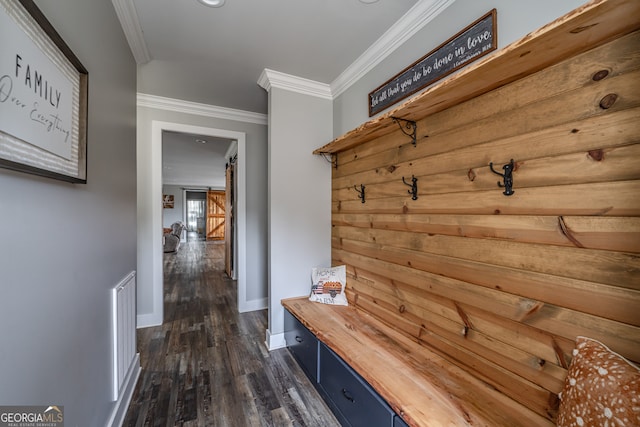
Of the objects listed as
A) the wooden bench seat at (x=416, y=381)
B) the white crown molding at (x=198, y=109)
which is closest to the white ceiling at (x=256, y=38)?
the white crown molding at (x=198, y=109)

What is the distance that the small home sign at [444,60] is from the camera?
4.10 ft

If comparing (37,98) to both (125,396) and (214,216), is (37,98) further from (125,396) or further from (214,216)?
(214,216)

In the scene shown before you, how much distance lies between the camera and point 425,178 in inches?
61.1

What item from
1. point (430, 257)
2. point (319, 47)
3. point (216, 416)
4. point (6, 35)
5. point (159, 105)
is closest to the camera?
point (6, 35)

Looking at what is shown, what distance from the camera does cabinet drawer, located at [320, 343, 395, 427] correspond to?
1.21 m

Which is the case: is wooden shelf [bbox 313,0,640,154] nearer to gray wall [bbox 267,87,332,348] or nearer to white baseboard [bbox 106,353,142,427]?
gray wall [bbox 267,87,332,348]

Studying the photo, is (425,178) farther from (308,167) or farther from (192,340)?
(192,340)

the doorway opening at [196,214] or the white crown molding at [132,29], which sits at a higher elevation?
the white crown molding at [132,29]

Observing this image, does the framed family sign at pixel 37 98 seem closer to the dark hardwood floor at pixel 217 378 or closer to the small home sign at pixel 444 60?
the dark hardwood floor at pixel 217 378

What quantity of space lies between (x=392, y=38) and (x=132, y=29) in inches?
71.0

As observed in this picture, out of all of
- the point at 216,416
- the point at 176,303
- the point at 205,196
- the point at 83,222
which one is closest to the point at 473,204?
the point at 83,222

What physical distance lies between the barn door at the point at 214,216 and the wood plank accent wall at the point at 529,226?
10826mm

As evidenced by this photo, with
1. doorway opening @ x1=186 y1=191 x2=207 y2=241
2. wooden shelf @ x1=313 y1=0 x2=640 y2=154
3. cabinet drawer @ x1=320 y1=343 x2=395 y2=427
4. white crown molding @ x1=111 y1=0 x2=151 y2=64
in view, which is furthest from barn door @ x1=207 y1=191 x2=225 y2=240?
wooden shelf @ x1=313 y1=0 x2=640 y2=154

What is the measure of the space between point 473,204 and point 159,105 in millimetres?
3275
